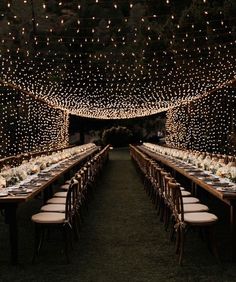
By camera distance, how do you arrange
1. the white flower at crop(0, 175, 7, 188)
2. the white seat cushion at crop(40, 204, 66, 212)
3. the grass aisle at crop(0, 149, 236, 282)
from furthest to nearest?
the white flower at crop(0, 175, 7, 188) < the white seat cushion at crop(40, 204, 66, 212) < the grass aisle at crop(0, 149, 236, 282)

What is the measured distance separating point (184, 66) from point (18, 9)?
17820mm

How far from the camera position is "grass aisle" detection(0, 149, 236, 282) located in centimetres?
443

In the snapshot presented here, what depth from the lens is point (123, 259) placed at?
4965 millimetres

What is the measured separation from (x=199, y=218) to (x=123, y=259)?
3.07ft

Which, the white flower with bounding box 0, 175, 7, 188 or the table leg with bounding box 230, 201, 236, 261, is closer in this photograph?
the table leg with bounding box 230, 201, 236, 261

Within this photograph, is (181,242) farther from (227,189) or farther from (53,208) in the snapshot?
(53,208)

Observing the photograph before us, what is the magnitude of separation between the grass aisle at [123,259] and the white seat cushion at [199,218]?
41 cm

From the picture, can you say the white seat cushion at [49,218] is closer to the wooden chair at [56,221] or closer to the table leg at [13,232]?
the wooden chair at [56,221]

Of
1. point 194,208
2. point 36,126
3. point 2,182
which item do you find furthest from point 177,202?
point 36,126

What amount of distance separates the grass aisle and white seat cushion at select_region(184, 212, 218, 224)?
1.34 feet

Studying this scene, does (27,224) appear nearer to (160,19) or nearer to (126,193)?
(126,193)

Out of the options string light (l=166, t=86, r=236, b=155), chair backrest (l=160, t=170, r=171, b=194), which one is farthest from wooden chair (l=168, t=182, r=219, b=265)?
string light (l=166, t=86, r=236, b=155)

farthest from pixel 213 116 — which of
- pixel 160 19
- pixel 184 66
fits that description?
pixel 160 19

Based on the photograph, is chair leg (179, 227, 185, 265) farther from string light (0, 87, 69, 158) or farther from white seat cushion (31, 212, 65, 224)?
string light (0, 87, 69, 158)
